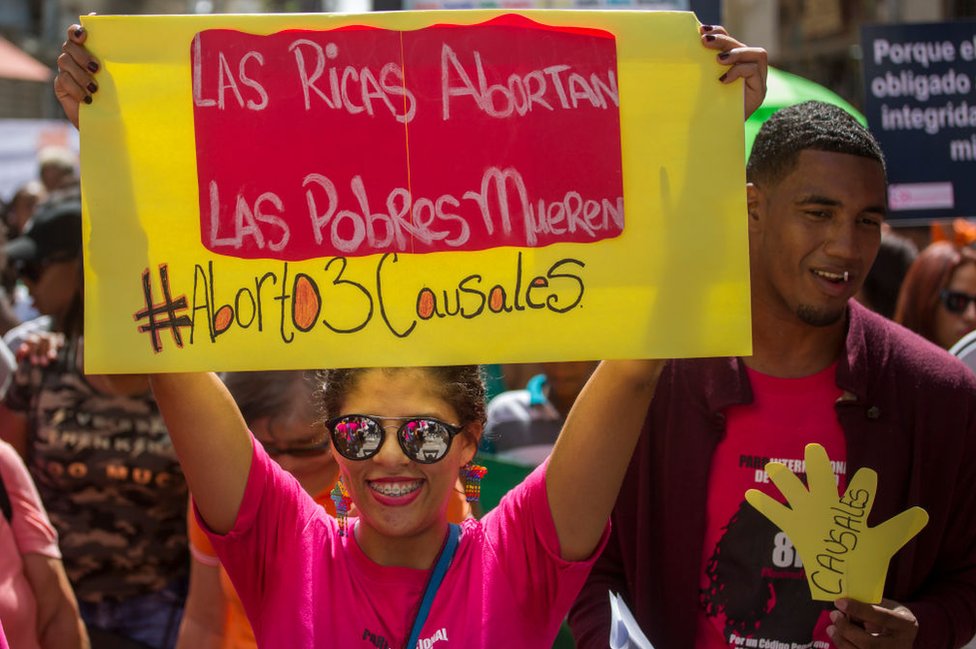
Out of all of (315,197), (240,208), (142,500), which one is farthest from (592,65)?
(142,500)

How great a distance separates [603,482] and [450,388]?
1.10 ft

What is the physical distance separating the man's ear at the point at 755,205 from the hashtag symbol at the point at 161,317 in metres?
1.33

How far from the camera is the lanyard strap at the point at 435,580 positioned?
2.03 meters

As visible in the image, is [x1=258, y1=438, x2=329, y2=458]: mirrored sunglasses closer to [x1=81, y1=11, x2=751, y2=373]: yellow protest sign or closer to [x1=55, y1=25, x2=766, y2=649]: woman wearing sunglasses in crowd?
[x1=55, y1=25, x2=766, y2=649]: woman wearing sunglasses in crowd

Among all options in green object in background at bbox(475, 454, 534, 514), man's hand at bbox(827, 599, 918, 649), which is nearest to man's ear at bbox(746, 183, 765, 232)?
man's hand at bbox(827, 599, 918, 649)

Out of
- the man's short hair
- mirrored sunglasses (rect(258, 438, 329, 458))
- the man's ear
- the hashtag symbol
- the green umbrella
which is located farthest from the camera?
the green umbrella

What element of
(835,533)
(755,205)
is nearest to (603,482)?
Result: (835,533)

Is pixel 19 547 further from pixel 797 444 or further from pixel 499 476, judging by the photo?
pixel 797 444

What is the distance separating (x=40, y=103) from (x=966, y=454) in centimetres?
2789

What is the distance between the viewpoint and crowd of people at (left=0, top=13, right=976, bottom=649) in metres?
2.05

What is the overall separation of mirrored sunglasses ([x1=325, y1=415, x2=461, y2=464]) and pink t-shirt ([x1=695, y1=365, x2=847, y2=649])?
2.34 feet

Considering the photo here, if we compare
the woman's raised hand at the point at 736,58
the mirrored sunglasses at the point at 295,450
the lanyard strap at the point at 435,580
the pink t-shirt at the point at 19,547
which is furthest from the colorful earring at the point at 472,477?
the pink t-shirt at the point at 19,547

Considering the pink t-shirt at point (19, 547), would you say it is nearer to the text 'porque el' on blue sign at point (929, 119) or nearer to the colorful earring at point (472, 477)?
the colorful earring at point (472, 477)

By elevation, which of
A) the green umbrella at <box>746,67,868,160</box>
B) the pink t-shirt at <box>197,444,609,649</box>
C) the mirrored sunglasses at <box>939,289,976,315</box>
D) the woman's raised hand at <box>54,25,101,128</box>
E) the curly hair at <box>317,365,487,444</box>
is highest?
the green umbrella at <box>746,67,868,160</box>
